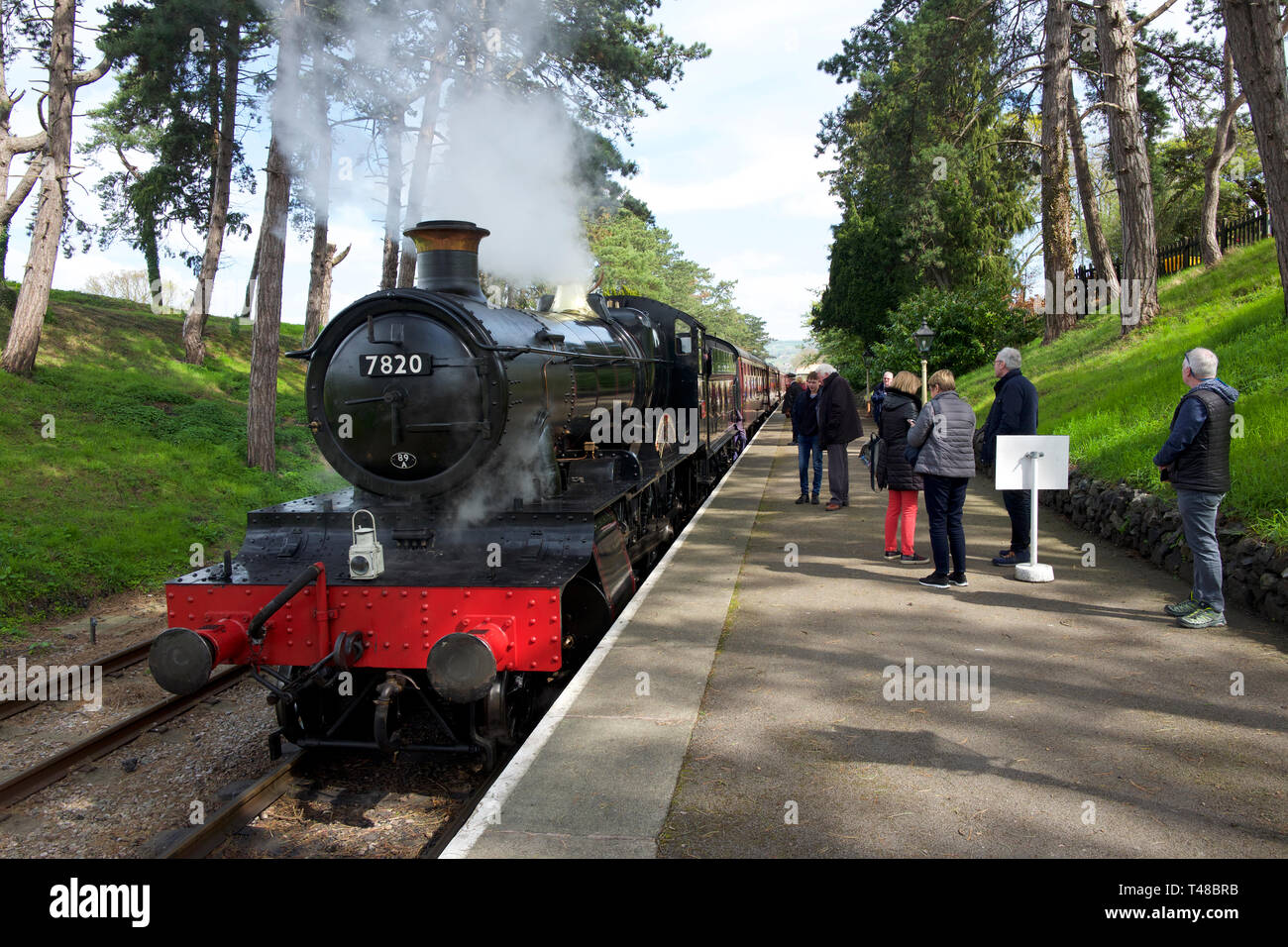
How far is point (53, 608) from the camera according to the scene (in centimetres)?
768

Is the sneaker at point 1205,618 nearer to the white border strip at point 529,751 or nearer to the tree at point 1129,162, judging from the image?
the white border strip at point 529,751

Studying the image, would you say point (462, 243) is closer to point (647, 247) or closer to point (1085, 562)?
point (1085, 562)

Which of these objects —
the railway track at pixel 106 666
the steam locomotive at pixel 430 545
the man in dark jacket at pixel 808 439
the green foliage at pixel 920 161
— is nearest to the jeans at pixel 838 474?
the man in dark jacket at pixel 808 439

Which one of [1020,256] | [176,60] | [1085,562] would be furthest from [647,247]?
[1085,562]

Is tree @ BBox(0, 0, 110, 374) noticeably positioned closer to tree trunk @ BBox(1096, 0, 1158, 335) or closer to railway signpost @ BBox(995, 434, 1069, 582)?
railway signpost @ BBox(995, 434, 1069, 582)

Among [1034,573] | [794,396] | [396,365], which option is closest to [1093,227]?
[794,396]

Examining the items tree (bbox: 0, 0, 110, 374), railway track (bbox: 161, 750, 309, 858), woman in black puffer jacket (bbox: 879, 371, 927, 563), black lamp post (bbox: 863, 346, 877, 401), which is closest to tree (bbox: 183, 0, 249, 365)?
tree (bbox: 0, 0, 110, 374)

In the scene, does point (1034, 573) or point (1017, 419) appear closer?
point (1034, 573)

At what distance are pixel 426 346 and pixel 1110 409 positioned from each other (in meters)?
9.43

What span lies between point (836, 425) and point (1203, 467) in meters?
5.13

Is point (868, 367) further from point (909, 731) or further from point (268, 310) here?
point (909, 731)

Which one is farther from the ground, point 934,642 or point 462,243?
point 462,243

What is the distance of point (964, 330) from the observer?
25.9 m

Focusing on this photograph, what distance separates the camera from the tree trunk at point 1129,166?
15562 millimetres
